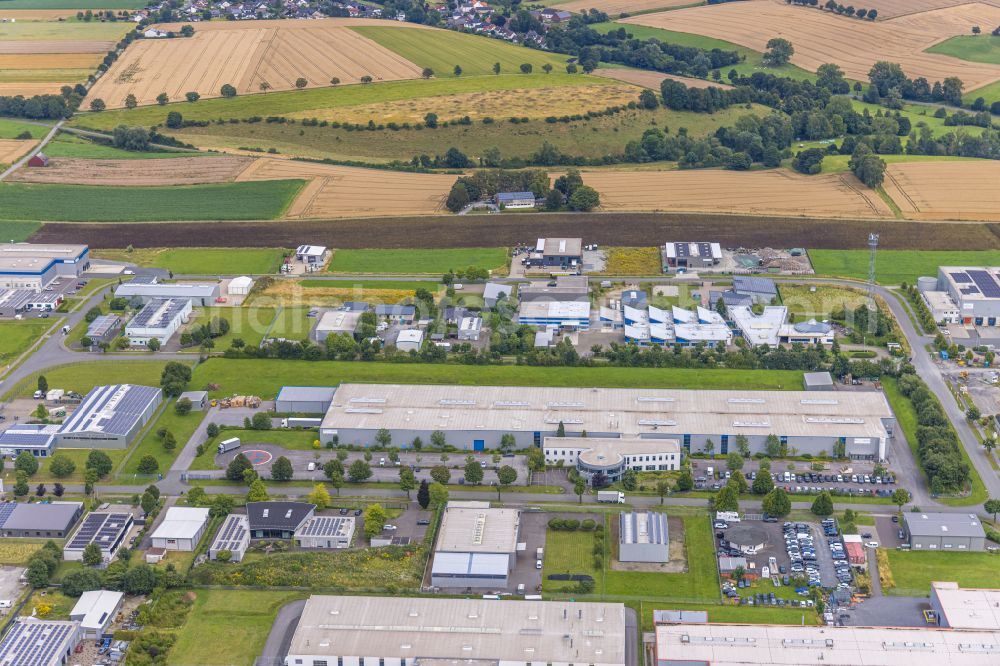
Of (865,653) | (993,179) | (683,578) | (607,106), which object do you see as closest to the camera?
(865,653)

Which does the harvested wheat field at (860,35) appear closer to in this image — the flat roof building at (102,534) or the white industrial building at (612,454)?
the white industrial building at (612,454)

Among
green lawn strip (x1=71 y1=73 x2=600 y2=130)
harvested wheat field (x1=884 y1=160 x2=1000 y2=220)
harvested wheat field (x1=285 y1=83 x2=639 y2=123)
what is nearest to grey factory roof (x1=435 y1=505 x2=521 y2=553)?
harvested wheat field (x1=884 y1=160 x2=1000 y2=220)

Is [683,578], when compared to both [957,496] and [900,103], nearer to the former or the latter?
[957,496]

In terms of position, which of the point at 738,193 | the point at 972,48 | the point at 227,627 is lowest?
the point at 738,193

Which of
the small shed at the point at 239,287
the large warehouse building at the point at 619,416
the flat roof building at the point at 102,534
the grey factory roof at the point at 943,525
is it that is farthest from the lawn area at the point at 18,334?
the grey factory roof at the point at 943,525

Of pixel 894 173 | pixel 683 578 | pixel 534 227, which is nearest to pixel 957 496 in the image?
pixel 683 578

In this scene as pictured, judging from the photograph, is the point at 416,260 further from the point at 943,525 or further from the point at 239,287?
the point at 943,525

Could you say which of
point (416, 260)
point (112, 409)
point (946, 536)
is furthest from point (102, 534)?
point (416, 260)
